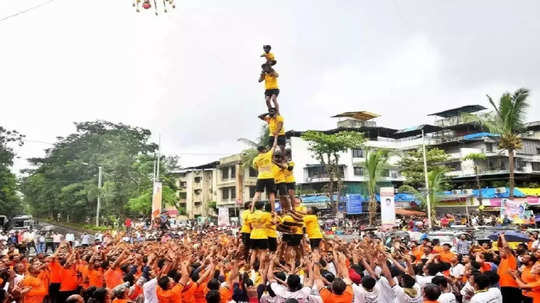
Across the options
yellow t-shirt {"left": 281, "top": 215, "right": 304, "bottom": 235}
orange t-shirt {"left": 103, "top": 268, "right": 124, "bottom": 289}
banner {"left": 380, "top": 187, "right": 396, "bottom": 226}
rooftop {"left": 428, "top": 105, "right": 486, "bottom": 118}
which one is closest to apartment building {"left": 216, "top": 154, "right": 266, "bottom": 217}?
rooftop {"left": 428, "top": 105, "right": 486, "bottom": 118}

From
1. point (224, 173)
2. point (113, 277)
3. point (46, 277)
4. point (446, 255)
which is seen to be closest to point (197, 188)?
point (224, 173)

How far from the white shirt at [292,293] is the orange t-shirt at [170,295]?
126cm

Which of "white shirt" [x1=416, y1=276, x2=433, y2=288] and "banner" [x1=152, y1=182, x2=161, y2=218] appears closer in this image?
"white shirt" [x1=416, y1=276, x2=433, y2=288]

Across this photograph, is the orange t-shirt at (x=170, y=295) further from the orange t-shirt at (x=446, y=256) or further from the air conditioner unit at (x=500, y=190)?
the air conditioner unit at (x=500, y=190)

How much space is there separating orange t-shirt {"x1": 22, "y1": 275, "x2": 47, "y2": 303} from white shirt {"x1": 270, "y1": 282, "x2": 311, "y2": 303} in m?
4.66

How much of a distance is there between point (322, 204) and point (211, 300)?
142ft

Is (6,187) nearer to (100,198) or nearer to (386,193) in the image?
(100,198)

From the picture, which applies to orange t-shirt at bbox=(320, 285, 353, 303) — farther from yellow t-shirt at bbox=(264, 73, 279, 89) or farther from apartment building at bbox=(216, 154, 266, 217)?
apartment building at bbox=(216, 154, 266, 217)

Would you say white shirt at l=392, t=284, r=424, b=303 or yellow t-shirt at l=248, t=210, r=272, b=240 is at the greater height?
yellow t-shirt at l=248, t=210, r=272, b=240

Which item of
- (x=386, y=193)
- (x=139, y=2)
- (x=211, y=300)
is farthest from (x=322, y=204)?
(x=211, y=300)

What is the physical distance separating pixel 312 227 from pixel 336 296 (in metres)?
4.90

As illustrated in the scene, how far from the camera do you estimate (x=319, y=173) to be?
169 ft

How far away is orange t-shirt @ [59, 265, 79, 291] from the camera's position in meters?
8.95

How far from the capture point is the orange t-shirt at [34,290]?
7702mm
